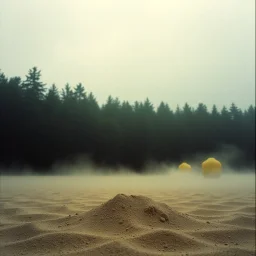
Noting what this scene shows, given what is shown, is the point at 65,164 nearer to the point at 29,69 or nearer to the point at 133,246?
the point at 29,69

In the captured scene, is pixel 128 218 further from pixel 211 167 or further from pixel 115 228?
pixel 211 167

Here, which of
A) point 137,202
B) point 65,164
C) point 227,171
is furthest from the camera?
point 227,171

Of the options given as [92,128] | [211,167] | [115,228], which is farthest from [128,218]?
[211,167]

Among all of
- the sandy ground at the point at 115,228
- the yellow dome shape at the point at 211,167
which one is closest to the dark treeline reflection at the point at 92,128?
the sandy ground at the point at 115,228

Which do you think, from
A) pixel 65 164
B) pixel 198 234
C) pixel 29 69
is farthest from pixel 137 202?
pixel 65 164

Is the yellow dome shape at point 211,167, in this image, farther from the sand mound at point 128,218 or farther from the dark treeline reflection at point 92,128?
the sand mound at point 128,218

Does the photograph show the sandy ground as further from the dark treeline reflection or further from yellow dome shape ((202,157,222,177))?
yellow dome shape ((202,157,222,177))

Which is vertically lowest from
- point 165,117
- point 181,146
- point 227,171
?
point 227,171
